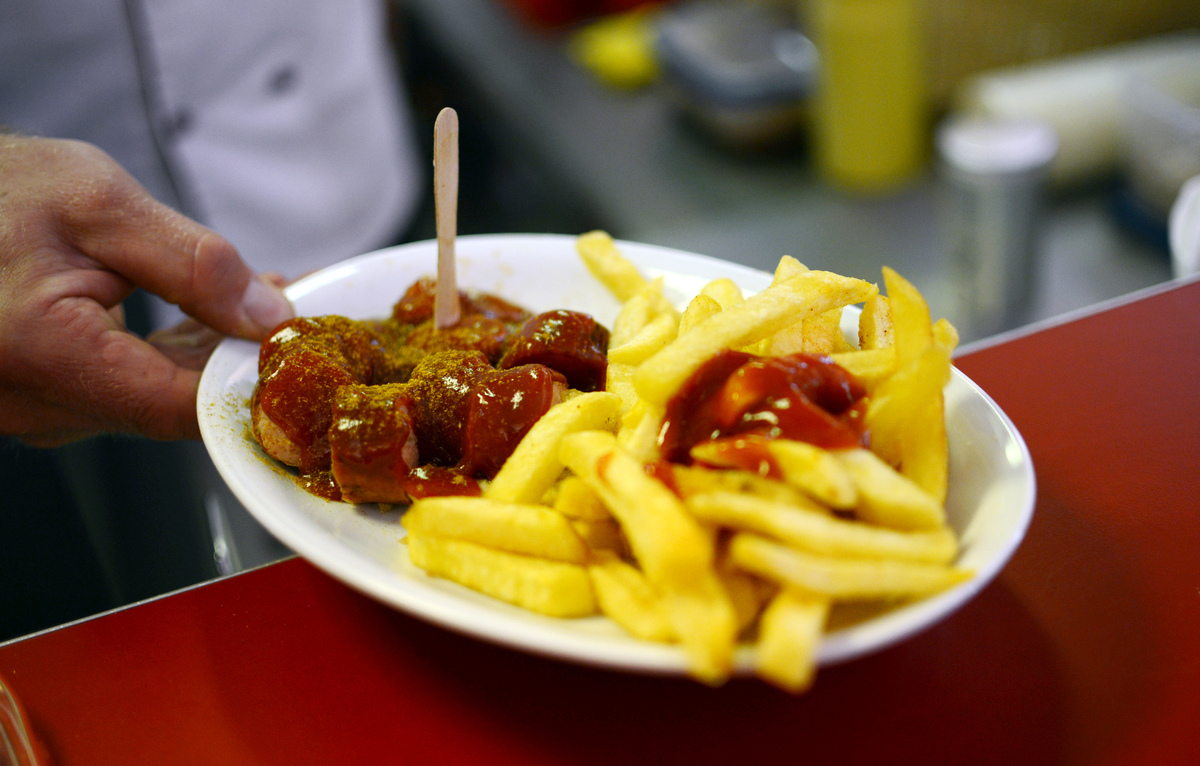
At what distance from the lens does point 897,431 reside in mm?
1084

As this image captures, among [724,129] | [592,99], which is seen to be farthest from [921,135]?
[592,99]

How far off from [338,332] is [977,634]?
1109mm

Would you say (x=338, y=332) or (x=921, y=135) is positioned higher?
(x=338, y=332)

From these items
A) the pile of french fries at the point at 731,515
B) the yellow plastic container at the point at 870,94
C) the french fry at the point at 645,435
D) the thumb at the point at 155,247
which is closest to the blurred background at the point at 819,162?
the yellow plastic container at the point at 870,94

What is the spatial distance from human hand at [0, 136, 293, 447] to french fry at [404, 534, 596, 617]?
0.75 metres

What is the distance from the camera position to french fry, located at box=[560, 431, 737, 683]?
837mm

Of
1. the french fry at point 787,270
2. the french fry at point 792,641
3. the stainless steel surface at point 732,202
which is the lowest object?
the stainless steel surface at point 732,202

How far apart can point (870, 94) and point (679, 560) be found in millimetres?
3142

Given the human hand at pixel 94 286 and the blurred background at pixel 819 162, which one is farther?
the blurred background at pixel 819 162

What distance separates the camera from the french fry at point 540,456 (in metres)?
1.14

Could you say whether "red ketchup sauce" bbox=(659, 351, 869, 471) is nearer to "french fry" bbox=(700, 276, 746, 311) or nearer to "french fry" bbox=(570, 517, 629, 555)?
"french fry" bbox=(570, 517, 629, 555)

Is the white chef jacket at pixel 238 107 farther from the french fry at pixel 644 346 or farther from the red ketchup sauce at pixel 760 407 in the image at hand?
the red ketchup sauce at pixel 760 407

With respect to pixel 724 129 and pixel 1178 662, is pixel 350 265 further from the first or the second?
pixel 724 129

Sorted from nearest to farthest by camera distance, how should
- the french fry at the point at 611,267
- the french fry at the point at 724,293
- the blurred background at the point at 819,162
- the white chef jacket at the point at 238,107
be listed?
the french fry at the point at 724,293 < the french fry at the point at 611,267 < the white chef jacket at the point at 238,107 < the blurred background at the point at 819,162
